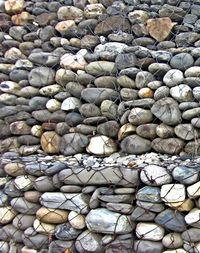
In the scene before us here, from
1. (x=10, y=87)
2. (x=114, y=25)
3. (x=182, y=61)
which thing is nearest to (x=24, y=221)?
(x=10, y=87)

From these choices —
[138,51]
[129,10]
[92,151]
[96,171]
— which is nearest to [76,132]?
[92,151]

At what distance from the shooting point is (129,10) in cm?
479

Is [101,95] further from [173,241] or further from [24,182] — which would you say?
[173,241]

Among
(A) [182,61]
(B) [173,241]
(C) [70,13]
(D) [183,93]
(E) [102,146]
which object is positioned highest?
(C) [70,13]

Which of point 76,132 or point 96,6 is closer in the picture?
point 76,132

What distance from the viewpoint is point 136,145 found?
3896 mm

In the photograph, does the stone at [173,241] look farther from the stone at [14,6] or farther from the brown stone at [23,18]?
the stone at [14,6]

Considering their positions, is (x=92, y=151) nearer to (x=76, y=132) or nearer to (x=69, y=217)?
→ (x=76, y=132)

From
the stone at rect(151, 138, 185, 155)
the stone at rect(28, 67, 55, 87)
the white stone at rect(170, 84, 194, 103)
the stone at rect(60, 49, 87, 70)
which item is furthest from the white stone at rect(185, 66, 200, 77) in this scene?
the stone at rect(28, 67, 55, 87)

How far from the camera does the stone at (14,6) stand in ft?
17.3

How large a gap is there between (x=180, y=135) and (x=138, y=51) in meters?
0.97

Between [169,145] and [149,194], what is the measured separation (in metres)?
0.58

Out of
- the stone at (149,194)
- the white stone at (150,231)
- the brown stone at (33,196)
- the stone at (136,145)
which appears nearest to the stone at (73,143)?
the stone at (136,145)

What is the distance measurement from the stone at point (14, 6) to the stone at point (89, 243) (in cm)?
293
